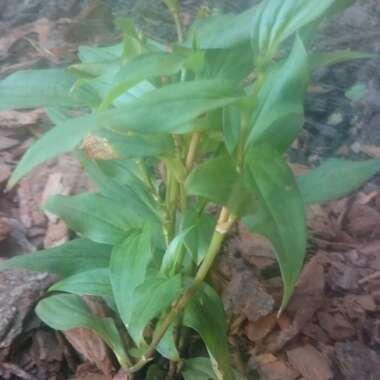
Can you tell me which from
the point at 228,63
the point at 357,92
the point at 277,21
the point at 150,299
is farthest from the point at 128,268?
the point at 357,92

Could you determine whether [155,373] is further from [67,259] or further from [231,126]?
[231,126]

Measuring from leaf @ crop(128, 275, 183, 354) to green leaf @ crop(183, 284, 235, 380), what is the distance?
14cm

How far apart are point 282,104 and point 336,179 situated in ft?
0.98

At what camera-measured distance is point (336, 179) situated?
4.07 ft

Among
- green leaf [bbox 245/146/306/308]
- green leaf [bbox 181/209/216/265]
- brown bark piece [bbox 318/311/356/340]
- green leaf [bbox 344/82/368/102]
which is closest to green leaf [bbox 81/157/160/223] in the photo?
green leaf [bbox 181/209/216/265]

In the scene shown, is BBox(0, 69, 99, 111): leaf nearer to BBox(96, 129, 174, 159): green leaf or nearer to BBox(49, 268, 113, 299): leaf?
BBox(96, 129, 174, 159): green leaf

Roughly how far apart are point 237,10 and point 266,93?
1384mm

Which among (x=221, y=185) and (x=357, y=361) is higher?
(x=221, y=185)

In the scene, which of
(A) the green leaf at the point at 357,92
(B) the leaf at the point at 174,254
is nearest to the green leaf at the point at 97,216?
(B) the leaf at the point at 174,254

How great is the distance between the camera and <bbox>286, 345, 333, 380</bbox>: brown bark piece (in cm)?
145

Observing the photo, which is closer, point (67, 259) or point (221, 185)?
point (221, 185)

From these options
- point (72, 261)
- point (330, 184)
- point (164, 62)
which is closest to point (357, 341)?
point (330, 184)

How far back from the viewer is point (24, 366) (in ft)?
4.88

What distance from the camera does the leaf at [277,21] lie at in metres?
0.95
